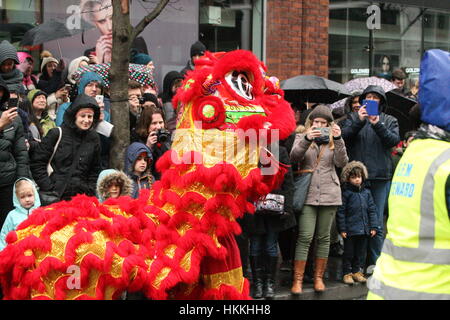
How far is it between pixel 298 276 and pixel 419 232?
177 inches

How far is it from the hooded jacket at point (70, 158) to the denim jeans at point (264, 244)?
1.78 meters

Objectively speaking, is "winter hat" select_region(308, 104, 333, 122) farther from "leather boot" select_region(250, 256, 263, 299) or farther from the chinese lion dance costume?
the chinese lion dance costume

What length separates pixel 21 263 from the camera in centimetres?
495

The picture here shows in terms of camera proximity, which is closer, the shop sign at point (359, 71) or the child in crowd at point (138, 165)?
the child in crowd at point (138, 165)

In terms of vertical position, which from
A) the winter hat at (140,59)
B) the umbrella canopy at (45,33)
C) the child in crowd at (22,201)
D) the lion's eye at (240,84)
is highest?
the umbrella canopy at (45,33)

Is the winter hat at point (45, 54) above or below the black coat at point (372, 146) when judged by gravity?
above

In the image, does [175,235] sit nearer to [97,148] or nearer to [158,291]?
[158,291]

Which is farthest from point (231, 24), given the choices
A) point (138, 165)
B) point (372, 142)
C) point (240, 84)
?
point (240, 84)

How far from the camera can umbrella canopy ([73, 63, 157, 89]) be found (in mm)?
8665

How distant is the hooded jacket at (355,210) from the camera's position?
8586 millimetres

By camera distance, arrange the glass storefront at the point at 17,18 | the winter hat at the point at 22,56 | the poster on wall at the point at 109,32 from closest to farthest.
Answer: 1. the winter hat at the point at 22,56
2. the glass storefront at the point at 17,18
3. the poster on wall at the point at 109,32

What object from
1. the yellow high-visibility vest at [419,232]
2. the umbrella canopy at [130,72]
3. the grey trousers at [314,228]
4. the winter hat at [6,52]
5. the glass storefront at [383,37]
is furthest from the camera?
the glass storefront at [383,37]

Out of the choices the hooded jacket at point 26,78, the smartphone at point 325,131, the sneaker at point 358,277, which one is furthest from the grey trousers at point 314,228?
the hooded jacket at point 26,78

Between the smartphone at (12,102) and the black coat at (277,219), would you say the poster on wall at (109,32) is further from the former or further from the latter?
the black coat at (277,219)
